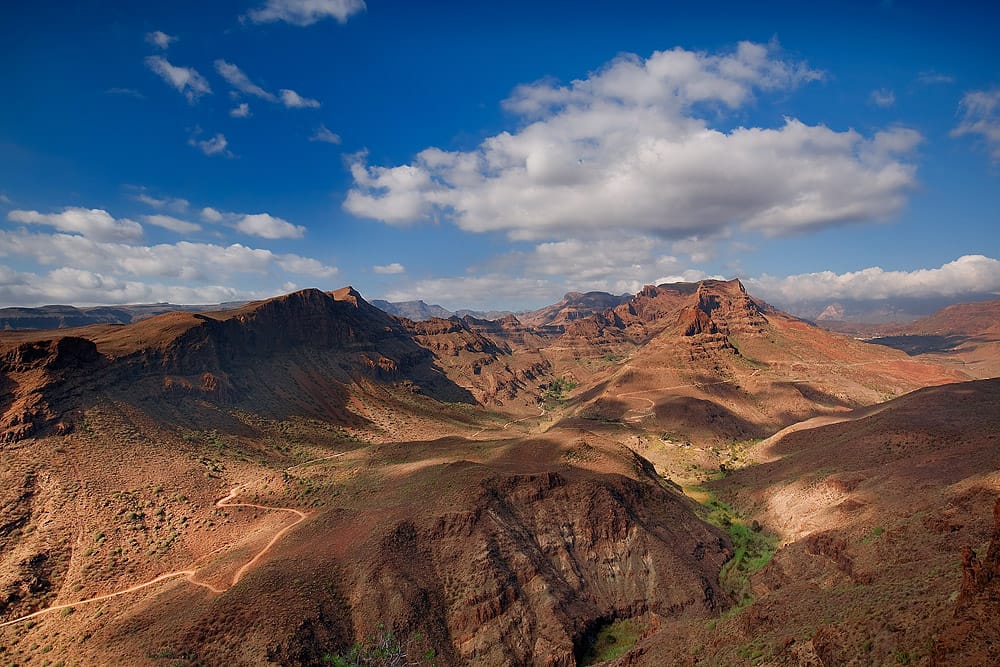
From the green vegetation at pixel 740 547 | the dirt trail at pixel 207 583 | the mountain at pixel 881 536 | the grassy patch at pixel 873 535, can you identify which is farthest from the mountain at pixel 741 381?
the dirt trail at pixel 207 583

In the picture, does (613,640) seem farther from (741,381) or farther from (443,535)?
(741,381)

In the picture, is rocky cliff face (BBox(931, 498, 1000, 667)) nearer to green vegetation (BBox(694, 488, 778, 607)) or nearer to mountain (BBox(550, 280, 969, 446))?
green vegetation (BBox(694, 488, 778, 607))

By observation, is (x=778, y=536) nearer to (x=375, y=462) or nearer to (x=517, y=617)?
(x=517, y=617)

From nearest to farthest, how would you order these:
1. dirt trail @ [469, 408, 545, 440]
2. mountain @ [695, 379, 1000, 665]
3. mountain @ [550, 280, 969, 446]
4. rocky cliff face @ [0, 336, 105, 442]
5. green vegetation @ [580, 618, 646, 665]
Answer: mountain @ [695, 379, 1000, 665]
green vegetation @ [580, 618, 646, 665]
rocky cliff face @ [0, 336, 105, 442]
dirt trail @ [469, 408, 545, 440]
mountain @ [550, 280, 969, 446]

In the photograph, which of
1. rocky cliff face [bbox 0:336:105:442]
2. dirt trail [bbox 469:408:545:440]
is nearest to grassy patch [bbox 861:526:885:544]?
dirt trail [bbox 469:408:545:440]

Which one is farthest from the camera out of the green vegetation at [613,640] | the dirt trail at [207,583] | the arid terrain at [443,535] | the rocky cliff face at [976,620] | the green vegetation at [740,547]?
the green vegetation at [740,547]

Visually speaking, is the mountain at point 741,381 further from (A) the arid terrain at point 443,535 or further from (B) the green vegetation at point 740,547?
(B) the green vegetation at point 740,547
